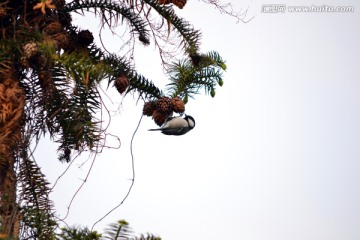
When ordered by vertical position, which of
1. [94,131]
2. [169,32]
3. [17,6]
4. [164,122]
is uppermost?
[169,32]

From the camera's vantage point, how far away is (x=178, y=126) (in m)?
3.61

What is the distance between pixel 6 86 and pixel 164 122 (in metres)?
0.82

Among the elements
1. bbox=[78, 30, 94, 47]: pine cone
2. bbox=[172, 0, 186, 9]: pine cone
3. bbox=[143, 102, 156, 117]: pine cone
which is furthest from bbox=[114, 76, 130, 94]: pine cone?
bbox=[172, 0, 186, 9]: pine cone

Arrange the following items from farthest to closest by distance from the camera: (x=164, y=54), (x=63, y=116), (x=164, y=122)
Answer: (x=164, y=54) → (x=164, y=122) → (x=63, y=116)

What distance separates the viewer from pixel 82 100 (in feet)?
10.5

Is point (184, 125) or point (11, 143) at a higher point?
point (184, 125)

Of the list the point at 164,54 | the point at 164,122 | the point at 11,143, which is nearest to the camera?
the point at 11,143

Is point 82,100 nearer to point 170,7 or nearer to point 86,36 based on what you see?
point 86,36

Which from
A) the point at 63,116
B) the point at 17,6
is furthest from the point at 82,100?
the point at 17,6

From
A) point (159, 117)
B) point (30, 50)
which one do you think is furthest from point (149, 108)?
point (30, 50)

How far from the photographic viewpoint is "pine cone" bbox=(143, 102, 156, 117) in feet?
11.4

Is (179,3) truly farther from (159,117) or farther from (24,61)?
(24,61)

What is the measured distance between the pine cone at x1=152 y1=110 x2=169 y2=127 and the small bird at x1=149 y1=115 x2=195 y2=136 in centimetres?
12

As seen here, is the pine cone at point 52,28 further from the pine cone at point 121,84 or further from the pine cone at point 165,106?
the pine cone at point 165,106
